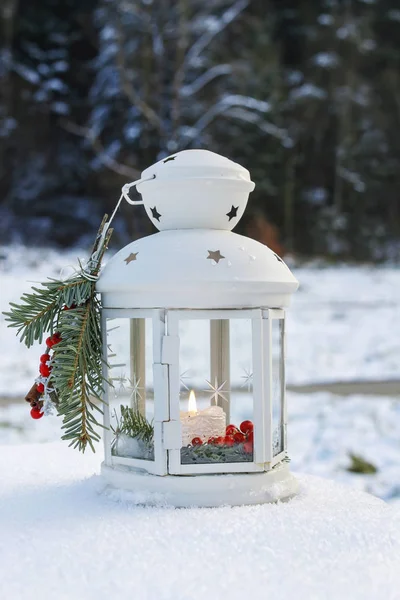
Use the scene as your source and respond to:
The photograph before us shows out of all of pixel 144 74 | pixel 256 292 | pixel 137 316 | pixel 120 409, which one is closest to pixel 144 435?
pixel 120 409

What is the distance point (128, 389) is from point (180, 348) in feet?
0.46

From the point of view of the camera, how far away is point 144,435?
56.8 inches

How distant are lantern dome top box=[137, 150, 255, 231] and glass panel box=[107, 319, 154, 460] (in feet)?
0.76

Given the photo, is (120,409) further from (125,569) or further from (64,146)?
(64,146)

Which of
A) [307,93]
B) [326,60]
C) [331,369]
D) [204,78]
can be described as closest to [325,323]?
[331,369]

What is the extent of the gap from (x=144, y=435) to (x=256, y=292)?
14.4 inches

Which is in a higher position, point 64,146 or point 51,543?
point 64,146

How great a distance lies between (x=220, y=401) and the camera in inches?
60.4

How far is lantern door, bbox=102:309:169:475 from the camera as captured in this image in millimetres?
1426

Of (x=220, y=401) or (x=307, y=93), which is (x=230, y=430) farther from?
(x=307, y=93)

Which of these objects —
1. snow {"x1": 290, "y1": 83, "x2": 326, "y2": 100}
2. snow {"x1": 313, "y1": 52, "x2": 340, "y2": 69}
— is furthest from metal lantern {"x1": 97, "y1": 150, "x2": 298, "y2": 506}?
snow {"x1": 313, "y1": 52, "x2": 340, "y2": 69}

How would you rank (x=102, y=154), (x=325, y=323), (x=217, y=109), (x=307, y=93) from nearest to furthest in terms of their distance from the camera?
(x=325, y=323), (x=102, y=154), (x=217, y=109), (x=307, y=93)

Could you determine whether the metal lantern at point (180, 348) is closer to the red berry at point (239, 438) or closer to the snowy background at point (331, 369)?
the red berry at point (239, 438)

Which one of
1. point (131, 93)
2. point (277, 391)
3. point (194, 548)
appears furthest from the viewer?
point (131, 93)
